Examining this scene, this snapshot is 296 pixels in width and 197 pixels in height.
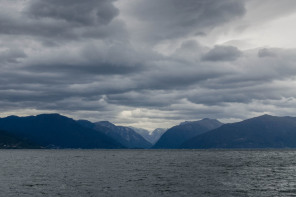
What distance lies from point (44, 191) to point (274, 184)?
5447 cm

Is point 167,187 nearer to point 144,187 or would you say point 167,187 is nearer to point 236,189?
point 144,187

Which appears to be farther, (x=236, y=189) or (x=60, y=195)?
(x=236, y=189)

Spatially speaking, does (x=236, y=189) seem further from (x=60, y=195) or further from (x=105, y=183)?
(x=60, y=195)

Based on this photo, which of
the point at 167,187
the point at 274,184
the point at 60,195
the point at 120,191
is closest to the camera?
the point at 60,195

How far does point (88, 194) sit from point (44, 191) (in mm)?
11105

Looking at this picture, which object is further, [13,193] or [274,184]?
[274,184]

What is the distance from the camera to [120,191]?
231ft

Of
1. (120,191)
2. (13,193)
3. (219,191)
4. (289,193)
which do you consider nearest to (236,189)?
(219,191)

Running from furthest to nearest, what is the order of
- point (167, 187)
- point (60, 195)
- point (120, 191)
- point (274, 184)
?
point (274, 184) < point (167, 187) < point (120, 191) < point (60, 195)

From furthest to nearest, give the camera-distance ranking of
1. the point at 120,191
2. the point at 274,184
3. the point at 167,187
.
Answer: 1. the point at 274,184
2. the point at 167,187
3. the point at 120,191

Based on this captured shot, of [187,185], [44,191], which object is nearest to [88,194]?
[44,191]

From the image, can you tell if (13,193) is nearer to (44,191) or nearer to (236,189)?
(44,191)

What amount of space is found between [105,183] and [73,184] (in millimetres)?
7884

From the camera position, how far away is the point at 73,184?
81938 mm
